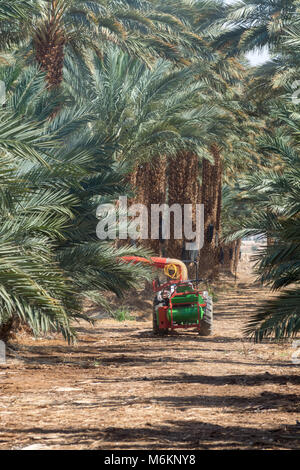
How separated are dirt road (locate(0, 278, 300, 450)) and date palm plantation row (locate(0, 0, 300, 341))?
73 cm

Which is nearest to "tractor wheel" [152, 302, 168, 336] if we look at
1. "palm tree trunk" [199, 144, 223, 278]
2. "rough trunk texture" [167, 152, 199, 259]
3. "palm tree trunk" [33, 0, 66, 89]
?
"palm tree trunk" [33, 0, 66, 89]

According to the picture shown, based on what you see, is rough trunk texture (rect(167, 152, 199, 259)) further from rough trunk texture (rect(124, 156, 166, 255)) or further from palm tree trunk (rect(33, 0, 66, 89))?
palm tree trunk (rect(33, 0, 66, 89))

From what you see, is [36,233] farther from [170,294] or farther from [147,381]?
[170,294]

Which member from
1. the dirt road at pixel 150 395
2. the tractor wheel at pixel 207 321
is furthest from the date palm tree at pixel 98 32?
the dirt road at pixel 150 395

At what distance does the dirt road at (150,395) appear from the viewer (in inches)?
234

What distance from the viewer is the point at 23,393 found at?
837cm

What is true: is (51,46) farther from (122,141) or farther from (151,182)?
(151,182)

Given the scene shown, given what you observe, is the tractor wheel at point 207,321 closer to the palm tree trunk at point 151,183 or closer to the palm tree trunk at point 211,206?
the palm tree trunk at point 151,183

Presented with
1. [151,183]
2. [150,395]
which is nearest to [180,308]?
[150,395]

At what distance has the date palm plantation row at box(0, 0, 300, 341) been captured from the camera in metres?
8.43

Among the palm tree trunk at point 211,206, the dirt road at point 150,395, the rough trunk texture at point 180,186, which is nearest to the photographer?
the dirt road at point 150,395

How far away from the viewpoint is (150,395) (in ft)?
26.6

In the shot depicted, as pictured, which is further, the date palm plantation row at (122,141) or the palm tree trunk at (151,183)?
the palm tree trunk at (151,183)

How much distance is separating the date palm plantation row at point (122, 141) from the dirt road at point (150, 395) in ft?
2.38
